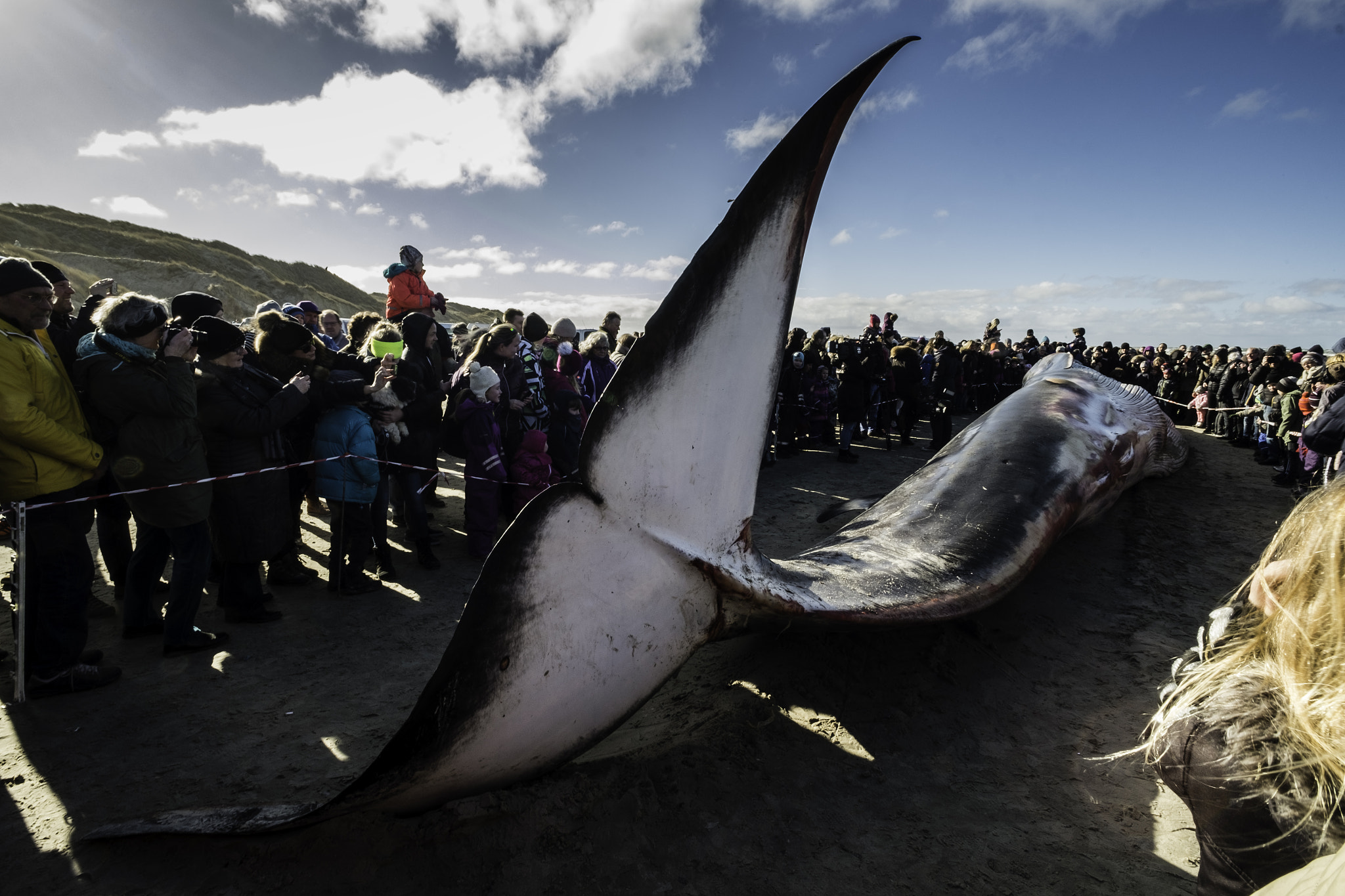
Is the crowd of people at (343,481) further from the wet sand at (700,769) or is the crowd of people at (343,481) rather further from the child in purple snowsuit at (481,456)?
the wet sand at (700,769)

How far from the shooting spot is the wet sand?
2008 mm

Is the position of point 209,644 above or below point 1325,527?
below

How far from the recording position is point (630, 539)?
170cm

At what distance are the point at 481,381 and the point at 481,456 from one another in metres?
0.69

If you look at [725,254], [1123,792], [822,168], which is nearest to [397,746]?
[725,254]

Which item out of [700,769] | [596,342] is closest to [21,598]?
[700,769]

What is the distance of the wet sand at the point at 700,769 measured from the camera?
201cm

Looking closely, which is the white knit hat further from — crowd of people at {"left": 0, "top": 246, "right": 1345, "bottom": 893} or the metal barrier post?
the metal barrier post

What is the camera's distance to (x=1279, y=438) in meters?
8.88

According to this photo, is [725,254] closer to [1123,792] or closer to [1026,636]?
[1123,792]

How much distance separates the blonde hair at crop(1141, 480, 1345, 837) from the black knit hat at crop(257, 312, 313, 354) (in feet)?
17.7

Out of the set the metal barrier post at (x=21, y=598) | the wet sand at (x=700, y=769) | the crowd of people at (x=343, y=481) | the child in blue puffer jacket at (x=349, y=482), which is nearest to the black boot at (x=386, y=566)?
the crowd of people at (x=343, y=481)

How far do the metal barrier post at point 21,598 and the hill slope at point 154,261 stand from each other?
111ft

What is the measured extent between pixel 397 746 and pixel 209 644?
3350 mm
